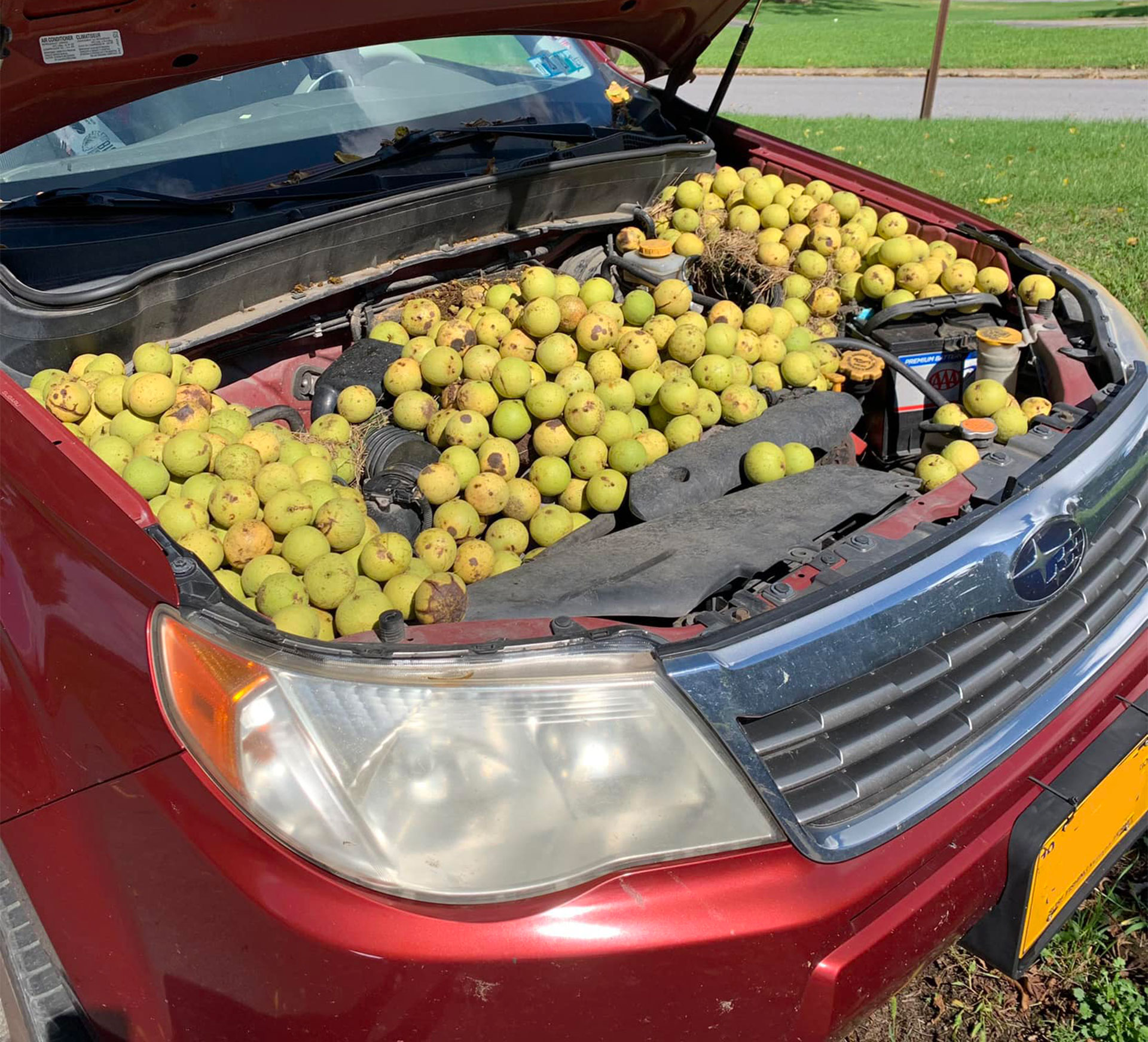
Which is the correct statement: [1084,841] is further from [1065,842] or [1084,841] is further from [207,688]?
[207,688]

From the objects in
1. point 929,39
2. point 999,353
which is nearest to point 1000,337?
point 999,353

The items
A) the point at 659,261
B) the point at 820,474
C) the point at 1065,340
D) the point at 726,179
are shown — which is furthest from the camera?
the point at 726,179

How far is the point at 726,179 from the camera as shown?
3803 millimetres

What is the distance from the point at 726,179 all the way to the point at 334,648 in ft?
9.95

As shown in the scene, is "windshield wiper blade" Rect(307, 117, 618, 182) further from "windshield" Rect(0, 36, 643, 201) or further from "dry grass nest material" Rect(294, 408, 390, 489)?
"dry grass nest material" Rect(294, 408, 390, 489)

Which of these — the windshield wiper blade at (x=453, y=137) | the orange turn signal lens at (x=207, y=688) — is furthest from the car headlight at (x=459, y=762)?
the windshield wiper blade at (x=453, y=137)

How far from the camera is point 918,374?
9.94 ft

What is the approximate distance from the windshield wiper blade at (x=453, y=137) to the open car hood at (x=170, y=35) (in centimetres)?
49

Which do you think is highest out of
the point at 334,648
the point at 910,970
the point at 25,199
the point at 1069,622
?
the point at 25,199

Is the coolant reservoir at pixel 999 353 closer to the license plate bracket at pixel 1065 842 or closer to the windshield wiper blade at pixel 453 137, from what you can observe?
the license plate bracket at pixel 1065 842

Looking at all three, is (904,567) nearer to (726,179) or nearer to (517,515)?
(517,515)

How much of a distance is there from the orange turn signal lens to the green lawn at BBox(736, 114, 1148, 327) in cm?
553

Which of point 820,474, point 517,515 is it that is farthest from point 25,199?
point 820,474

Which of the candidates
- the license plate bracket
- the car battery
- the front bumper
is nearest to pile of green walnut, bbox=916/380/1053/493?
the car battery
